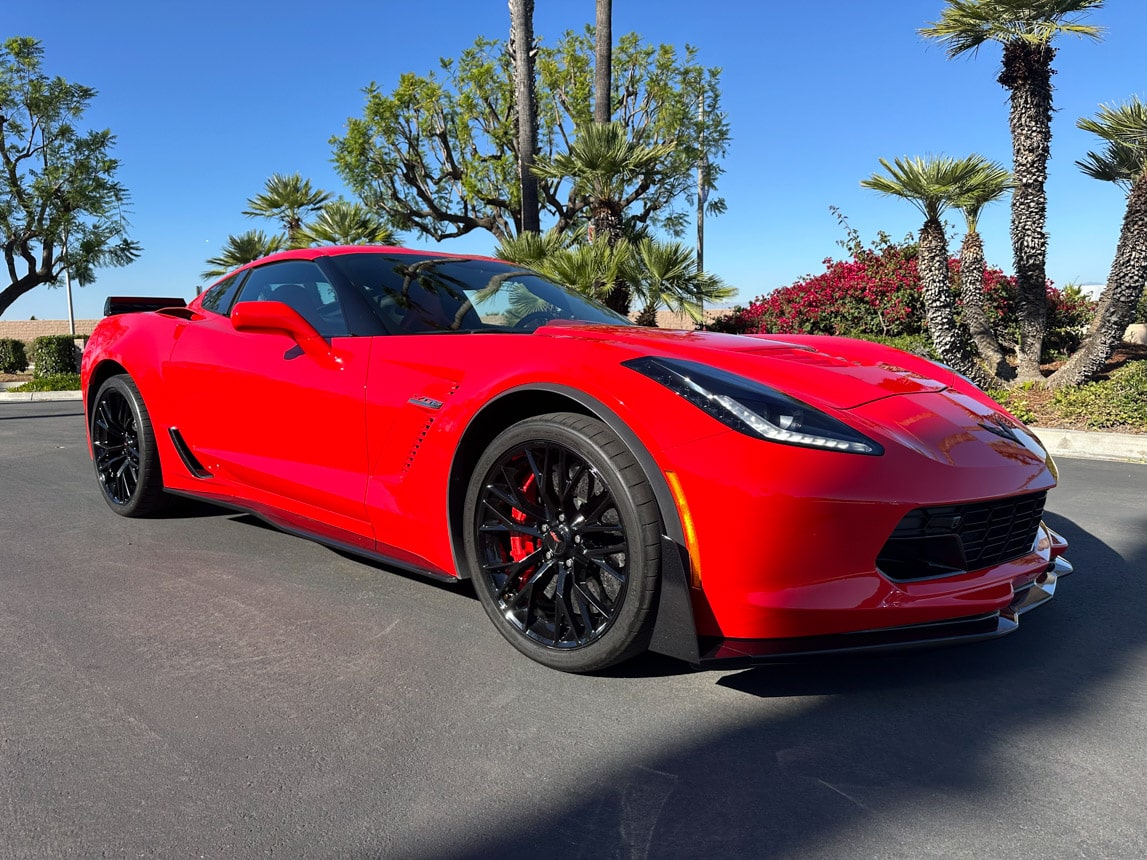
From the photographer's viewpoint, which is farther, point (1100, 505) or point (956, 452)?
point (1100, 505)

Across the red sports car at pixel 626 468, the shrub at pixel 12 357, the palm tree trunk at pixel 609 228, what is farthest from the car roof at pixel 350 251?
the shrub at pixel 12 357

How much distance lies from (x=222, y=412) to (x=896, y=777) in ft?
9.93

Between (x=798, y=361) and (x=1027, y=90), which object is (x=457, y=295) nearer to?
(x=798, y=361)

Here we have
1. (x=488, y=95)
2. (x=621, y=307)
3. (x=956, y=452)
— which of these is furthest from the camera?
(x=488, y=95)

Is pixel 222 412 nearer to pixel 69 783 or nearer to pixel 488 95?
pixel 69 783

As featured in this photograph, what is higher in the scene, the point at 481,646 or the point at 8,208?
the point at 8,208

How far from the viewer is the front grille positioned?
221cm

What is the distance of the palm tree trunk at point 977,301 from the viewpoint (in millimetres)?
10781

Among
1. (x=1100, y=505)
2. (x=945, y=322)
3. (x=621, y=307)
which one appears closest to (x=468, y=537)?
(x=1100, y=505)

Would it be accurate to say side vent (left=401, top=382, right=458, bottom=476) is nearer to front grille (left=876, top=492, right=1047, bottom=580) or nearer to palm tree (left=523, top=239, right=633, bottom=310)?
front grille (left=876, top=492, right=1047, bottom=580)

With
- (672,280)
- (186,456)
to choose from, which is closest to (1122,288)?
(672,280)

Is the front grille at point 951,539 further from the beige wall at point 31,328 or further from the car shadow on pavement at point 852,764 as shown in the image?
the beige wall at point 31,328

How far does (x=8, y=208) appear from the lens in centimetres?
2481

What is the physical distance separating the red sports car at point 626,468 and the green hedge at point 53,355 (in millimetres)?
19014
